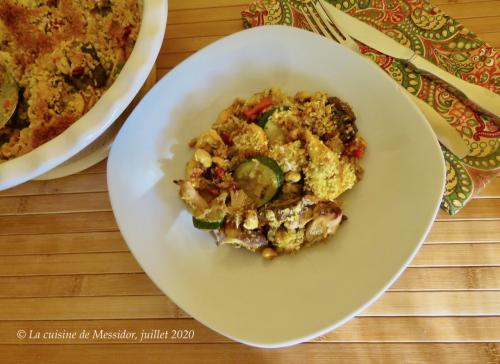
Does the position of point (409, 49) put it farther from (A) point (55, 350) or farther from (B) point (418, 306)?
(A) point (55, 350)

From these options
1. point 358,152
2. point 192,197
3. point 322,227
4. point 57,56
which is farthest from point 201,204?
point 57,56

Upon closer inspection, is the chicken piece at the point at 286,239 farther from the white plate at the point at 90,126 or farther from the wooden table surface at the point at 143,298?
the white plate at the point at 90,126

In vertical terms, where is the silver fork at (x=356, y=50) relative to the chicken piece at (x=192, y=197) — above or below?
above

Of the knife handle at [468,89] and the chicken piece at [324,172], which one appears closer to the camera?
the chicken piece at [324,172]

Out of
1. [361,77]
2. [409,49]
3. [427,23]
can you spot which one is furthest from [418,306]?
[427,23]
